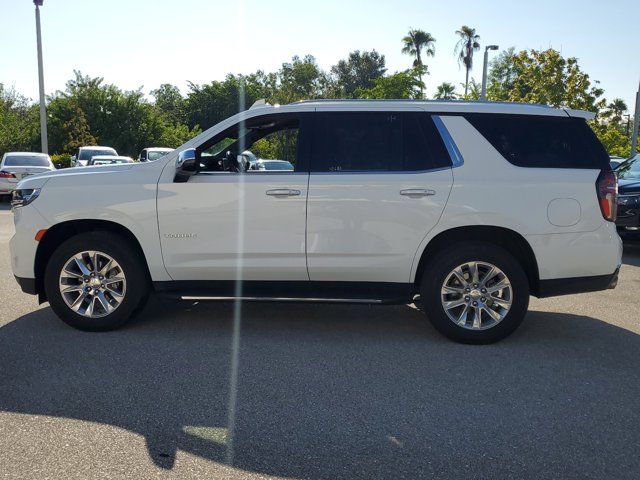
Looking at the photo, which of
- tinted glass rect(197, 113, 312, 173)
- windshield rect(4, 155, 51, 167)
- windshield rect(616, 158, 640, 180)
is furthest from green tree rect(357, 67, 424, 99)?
tinted glass rect(197, 113, 312, 173)

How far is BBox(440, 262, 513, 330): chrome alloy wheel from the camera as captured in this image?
526cm

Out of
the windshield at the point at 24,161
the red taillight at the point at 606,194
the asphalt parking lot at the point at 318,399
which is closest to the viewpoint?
the asphalt parking lot at the point at 318,399

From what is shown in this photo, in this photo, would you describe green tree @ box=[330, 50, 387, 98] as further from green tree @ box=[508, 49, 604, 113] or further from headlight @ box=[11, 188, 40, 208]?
headlight @ box=[11, 188, 40, 208]

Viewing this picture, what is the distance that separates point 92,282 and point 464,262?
10.5ft

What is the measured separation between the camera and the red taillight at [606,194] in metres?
5.19

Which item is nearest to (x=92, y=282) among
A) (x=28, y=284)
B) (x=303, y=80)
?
(x=28, y=284)

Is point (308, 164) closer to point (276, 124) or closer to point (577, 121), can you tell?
point (276, 124)

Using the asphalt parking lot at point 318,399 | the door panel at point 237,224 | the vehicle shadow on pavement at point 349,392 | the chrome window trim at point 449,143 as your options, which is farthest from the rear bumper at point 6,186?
the chrome window trim at point 449,143

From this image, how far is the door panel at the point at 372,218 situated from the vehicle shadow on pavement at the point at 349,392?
721 millimetres

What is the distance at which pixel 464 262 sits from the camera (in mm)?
5230

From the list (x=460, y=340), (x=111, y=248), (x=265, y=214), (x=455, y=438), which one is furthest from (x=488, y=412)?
(x=111, y=248)

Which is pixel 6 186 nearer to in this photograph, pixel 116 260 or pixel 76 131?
pixel 116 260

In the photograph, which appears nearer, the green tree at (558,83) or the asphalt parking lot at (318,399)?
the asphalt parking lot at (318,399)

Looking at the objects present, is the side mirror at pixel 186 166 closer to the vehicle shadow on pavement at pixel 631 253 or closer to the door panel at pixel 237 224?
the door panel at pixel 237 224
